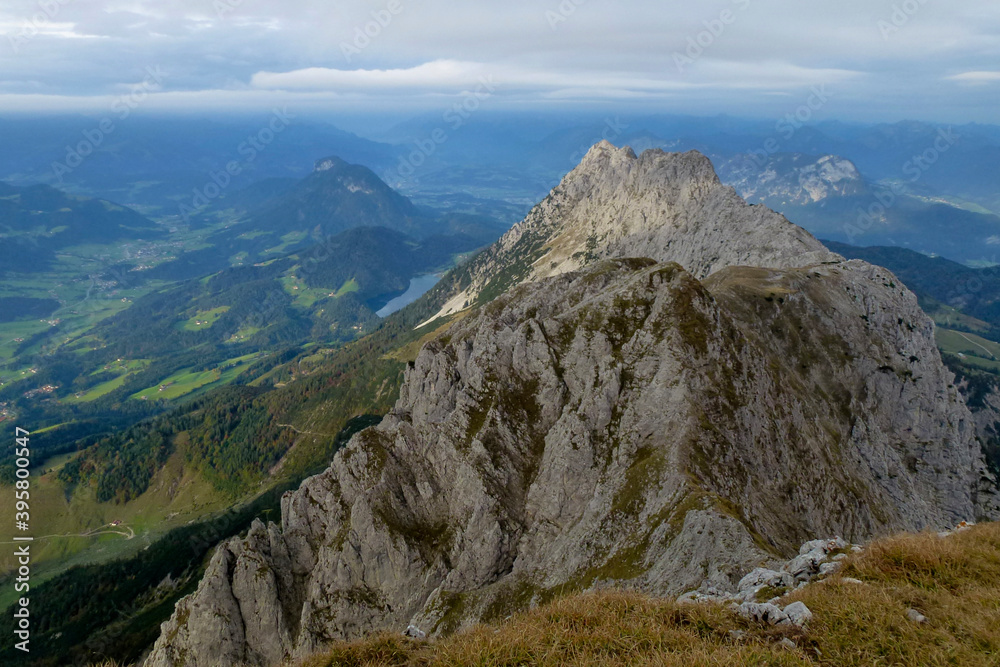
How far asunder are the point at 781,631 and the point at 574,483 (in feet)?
130

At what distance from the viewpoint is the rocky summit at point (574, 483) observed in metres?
48.1

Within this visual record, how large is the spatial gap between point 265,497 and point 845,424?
184931 mm

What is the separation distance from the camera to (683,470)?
48.0 metres

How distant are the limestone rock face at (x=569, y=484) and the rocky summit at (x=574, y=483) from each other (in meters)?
0.23

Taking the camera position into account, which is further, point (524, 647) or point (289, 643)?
point (289, 643)

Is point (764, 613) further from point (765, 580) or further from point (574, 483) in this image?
point (574, 483)

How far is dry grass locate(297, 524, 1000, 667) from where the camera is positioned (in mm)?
15758

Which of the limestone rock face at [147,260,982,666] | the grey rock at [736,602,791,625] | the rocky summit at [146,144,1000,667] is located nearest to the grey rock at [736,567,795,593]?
the rocky summit at [146,144,1000,667]

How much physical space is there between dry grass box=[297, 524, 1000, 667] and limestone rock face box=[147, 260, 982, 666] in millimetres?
15661

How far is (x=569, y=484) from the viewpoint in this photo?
56.8 m

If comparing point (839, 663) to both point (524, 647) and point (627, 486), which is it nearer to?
point (524, 647)

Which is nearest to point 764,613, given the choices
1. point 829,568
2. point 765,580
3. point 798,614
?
point 798,614

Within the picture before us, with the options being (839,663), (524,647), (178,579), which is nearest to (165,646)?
(524,647)

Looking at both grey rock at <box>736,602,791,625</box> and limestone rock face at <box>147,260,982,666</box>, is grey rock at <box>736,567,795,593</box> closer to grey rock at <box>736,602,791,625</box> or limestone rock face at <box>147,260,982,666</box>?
grey rock at <box>736,602,791,625</box>
